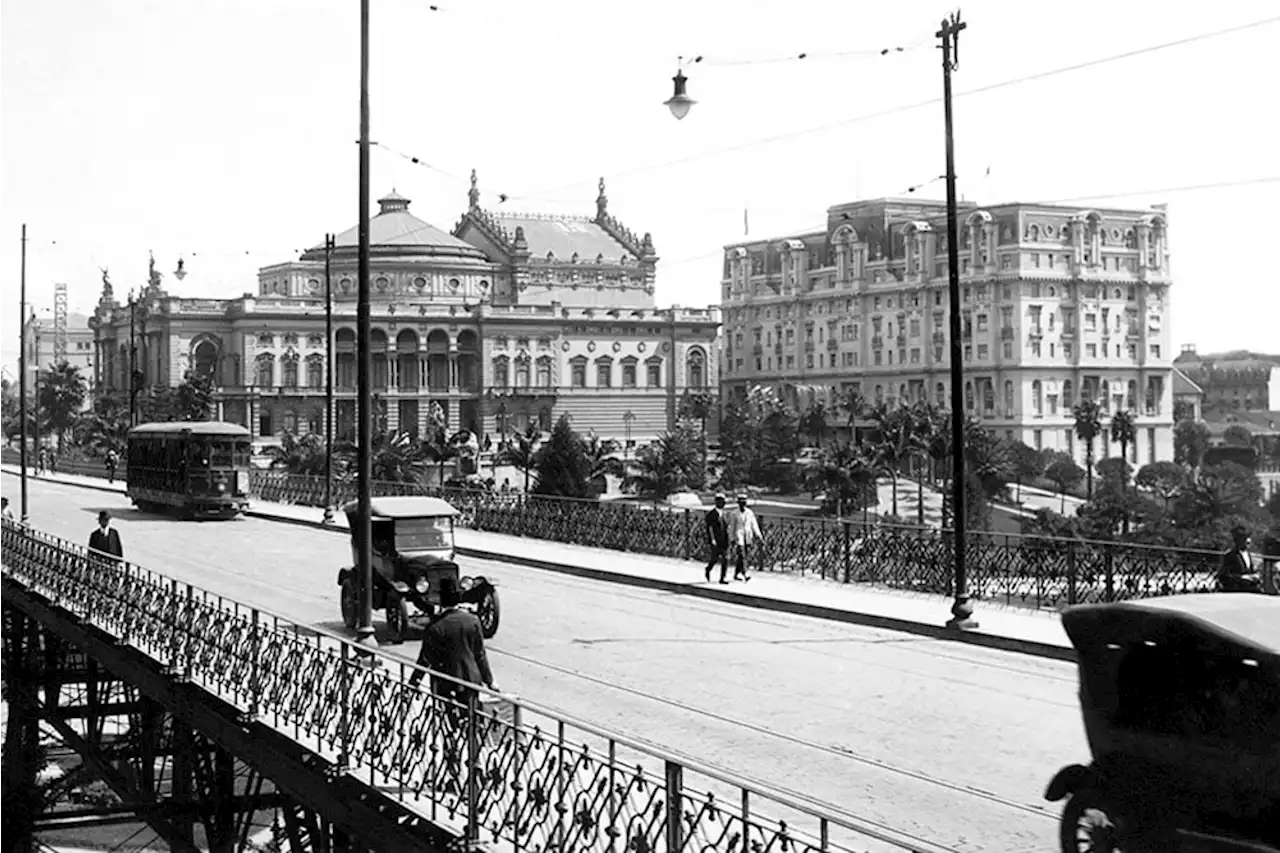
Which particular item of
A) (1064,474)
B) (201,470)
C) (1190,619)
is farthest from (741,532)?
(1064,474)

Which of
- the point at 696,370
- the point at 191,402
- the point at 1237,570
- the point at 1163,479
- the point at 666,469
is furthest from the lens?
the point at 696,370

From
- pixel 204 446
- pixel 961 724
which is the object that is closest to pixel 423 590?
pixel 961 724

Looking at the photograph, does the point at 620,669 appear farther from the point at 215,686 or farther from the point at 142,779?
the point at 142,779

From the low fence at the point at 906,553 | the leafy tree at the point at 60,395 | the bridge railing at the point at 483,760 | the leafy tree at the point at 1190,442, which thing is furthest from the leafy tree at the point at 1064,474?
the bridge railing at the point at 483,760

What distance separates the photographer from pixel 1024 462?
11188 centimetres

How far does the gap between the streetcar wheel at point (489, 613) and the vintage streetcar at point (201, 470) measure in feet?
91.3

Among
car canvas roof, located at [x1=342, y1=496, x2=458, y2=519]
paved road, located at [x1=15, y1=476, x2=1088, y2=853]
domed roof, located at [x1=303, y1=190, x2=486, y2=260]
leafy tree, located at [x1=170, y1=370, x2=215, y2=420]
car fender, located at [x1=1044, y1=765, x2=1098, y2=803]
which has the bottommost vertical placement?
paved road, located at [x1=15, y1=476, x2=1088, y2=853]

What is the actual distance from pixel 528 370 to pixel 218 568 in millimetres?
101073

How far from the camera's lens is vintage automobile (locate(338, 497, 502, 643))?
20.6 meters

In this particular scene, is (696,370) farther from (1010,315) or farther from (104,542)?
(104,542)

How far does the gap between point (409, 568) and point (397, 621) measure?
82 cm

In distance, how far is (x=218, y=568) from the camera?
3089 cm

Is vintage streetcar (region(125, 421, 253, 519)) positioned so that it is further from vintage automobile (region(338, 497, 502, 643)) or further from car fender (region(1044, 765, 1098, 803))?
car fender (region(1044, 765, 1098, 803))

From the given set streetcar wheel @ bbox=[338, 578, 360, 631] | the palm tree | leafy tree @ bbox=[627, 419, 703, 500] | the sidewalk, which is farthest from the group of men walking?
leafy tree @ bbox=[627, 419, 703, 500]
